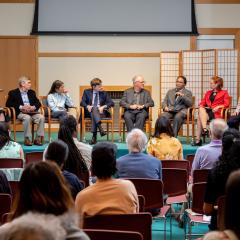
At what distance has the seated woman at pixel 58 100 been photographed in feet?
32.0

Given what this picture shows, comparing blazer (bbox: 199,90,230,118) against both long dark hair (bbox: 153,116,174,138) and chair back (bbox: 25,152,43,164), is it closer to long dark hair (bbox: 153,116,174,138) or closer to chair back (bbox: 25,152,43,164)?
long dark hair (bbox: 153,116,174,138)

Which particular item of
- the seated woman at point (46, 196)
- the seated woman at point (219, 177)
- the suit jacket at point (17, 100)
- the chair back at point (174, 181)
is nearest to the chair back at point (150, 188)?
the chair back at point (174, 181)

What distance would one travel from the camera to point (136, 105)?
32.4ft

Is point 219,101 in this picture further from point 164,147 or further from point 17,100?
point 164,147

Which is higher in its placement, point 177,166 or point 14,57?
point 14,57

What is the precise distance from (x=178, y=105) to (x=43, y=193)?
7.91m

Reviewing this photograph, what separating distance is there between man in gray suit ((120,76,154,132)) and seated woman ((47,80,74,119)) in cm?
97

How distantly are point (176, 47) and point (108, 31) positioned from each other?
145 cm

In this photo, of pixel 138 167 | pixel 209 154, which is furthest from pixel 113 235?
pixel 209 154

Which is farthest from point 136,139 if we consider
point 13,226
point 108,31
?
point 108,31

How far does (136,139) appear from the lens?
4961 millimetres

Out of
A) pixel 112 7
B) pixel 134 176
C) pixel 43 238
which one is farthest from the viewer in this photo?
pixel 112 7

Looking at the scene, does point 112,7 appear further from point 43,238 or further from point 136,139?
point 43,238

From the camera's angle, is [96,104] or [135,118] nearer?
[135,118]
